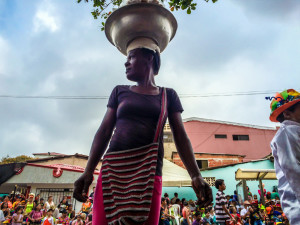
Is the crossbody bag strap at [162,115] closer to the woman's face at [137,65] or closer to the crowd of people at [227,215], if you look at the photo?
the woman's face at [137,65]

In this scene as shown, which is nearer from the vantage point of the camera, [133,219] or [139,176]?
[133,219]

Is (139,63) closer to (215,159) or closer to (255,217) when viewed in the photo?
(255,217)

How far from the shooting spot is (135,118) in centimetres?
169

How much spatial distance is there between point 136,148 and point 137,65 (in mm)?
669

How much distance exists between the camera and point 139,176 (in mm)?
1479

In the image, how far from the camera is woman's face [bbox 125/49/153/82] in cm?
188

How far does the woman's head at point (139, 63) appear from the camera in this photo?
188 cm

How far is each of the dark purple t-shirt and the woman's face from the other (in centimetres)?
12

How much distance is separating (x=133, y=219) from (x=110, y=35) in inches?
56.1

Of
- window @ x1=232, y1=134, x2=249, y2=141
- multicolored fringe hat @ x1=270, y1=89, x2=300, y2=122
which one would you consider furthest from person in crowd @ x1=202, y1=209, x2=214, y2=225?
window @ x1=232, y1=134, x2=249, y2=141

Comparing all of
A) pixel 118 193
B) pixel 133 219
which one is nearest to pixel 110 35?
pixel 118 193

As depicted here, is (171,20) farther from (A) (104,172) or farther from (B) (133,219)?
(B) (133,219)

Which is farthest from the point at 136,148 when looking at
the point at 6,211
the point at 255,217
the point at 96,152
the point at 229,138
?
the point at 229,138

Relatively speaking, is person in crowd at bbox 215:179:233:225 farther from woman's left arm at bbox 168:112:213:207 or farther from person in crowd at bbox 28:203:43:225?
person in crowd at bbox 28:203:43:225
